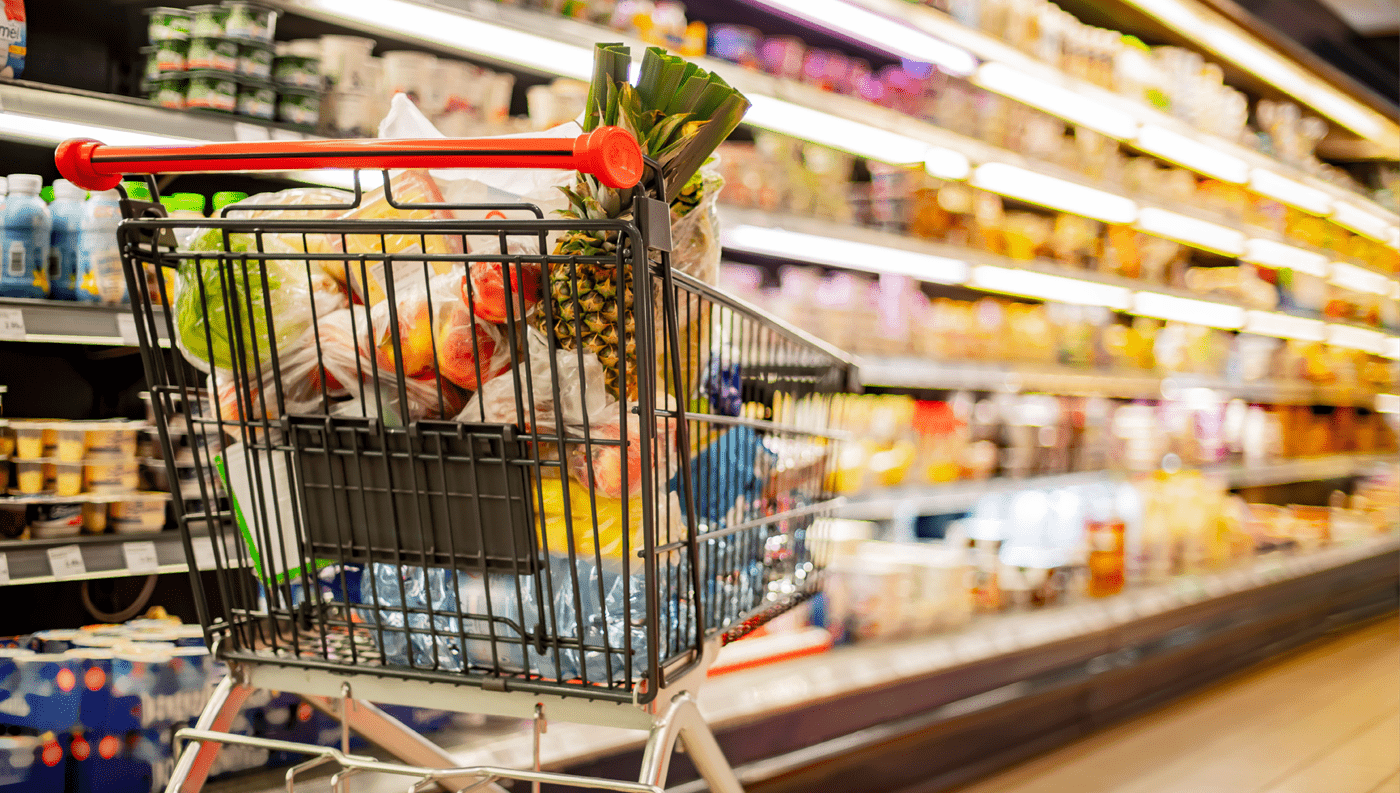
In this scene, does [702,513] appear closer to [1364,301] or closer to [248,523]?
[248,523]

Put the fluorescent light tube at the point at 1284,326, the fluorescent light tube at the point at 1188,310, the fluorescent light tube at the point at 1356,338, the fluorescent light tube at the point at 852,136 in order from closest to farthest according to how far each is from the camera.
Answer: the fluorescent light tube at the point at 852,136 → the fluorescent light tube at the point at 1188,310 → the fluorescent light tube at the point at 1284,326 → the fluorescent light tube at the point at 1356,338

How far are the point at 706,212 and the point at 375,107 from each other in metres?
0.98

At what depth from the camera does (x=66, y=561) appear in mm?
1464

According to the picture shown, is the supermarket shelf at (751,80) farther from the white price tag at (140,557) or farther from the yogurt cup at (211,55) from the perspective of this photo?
the white price tag at (140,557)

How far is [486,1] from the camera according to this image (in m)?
1.77

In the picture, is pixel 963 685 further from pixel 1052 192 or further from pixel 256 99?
pixel 256 99

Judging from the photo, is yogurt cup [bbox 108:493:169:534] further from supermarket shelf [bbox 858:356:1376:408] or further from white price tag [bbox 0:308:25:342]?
supermarket shelf [bbox 858:356:1376:408]

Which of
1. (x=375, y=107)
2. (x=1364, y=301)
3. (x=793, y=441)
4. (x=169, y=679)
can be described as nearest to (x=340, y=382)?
(x=793, y=441)

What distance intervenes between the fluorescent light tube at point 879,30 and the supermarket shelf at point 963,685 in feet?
4.89

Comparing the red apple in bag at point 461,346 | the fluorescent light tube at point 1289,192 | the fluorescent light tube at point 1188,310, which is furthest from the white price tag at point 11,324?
the fluorescent light tube at point 1289,192

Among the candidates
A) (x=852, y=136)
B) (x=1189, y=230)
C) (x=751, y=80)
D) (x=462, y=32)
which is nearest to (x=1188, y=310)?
(x=1189, y=230)

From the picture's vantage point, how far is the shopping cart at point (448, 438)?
0.75 metres

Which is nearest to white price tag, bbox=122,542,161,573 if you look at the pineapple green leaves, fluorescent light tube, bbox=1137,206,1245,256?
the pineapple green leaves

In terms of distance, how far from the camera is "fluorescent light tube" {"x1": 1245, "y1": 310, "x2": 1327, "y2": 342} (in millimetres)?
4613
